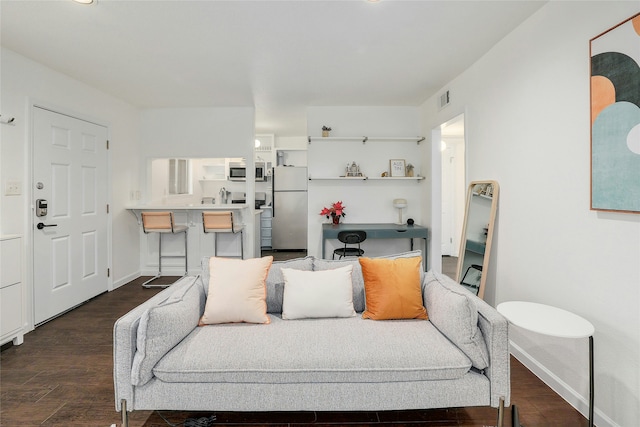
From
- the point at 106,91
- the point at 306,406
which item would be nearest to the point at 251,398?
the point at 306,406

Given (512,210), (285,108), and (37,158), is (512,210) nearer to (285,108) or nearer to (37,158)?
(285,108)

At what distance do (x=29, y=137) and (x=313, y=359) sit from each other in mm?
3298

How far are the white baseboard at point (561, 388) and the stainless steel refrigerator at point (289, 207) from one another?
4770 millimetres

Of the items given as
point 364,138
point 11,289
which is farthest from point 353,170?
point 11,289

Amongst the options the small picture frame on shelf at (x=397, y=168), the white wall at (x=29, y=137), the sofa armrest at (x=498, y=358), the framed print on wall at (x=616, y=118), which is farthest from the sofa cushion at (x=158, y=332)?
the small picture frame on shelf at (x=397, y=168)

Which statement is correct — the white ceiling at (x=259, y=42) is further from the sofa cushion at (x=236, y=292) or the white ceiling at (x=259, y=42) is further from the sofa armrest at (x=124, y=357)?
the sofa armrest at (x=124, y=357)

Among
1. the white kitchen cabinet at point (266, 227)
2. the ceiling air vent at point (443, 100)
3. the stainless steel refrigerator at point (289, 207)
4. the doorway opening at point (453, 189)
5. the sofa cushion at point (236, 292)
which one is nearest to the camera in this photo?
the sofa cushion at point (236, 292)

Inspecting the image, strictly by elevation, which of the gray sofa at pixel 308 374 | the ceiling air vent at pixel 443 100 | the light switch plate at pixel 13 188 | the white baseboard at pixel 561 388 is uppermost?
the ceiling air vent at pixel 443 100

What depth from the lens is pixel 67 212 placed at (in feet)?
11.5

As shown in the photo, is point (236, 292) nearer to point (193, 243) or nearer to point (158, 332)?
point (158, 332)

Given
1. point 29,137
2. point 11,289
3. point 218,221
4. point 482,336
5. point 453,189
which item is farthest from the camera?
point 453,189

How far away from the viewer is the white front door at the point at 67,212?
316 centimetres

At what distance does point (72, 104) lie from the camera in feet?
11.7

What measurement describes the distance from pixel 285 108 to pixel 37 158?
120 inches
